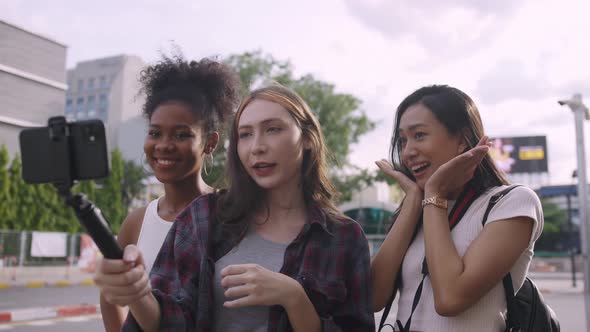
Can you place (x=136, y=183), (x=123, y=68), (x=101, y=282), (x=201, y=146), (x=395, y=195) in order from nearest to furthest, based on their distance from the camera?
(x=101, y=282) < (x=201, y=146) < (x=136, y=183) < (x=395, y=195) < (x=123, y=68)

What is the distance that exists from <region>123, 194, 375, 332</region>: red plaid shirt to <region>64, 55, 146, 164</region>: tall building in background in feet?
148

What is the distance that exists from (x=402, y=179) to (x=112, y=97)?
6299 centimetres

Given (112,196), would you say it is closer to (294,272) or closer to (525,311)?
(294,272)

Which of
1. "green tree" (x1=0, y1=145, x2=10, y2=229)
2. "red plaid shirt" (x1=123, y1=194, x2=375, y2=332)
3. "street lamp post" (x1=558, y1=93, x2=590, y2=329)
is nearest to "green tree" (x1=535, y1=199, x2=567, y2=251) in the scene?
"street lamp post" (x1=558, y1=93, x2=590, y2=329)

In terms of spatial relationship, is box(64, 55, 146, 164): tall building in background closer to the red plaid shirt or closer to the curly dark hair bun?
the curly dark hair bun

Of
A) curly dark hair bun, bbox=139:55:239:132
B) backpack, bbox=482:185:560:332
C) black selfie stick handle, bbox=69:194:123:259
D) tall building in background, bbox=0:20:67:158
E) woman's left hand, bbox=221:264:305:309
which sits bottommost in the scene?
backpack, bbox=482:185:560:332

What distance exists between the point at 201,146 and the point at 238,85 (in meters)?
0.44

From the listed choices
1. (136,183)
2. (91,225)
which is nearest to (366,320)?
(91,225)

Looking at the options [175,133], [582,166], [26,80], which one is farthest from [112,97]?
[175,133]

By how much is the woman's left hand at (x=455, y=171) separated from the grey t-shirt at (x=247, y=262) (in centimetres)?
59

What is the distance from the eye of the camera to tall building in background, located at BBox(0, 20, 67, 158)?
28.8 m

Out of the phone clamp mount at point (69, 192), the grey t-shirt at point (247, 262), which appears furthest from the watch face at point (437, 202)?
the phone clamp mount at point (69, 192)

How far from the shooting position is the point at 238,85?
2.80m

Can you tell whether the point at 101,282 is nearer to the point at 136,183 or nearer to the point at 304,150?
the point at 304,150
